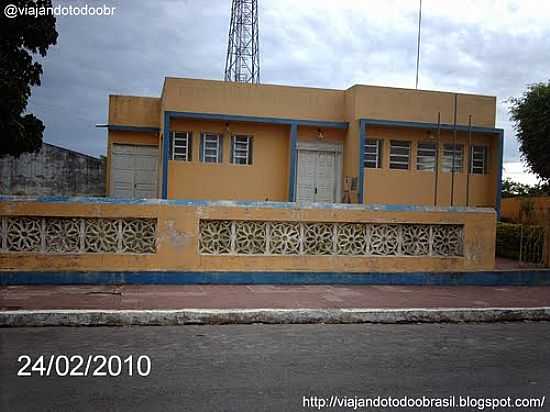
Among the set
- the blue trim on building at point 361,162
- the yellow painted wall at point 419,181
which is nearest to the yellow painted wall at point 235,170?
the blue trim on building at point 361,162

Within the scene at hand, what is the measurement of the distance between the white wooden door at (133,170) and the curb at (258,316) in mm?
12138

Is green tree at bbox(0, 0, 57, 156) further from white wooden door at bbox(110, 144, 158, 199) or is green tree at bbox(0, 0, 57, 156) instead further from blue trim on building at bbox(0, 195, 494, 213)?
blue trim on building at bbox(0, 195, 494, 213)

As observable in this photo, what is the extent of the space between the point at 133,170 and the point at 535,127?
1389cm

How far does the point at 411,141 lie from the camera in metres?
17.5

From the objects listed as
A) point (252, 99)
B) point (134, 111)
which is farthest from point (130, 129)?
point (252, 99)

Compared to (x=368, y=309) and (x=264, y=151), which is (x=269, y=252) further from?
(x=264, y=151)

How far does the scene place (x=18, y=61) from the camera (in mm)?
15172

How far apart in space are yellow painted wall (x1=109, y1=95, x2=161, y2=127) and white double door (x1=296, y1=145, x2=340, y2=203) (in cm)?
511

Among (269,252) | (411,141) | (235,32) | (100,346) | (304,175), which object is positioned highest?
(235,32)

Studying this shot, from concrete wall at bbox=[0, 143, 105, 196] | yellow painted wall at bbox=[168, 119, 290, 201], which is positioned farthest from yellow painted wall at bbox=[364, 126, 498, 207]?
concrete wall at bbox=[0, 143, 105, 196]

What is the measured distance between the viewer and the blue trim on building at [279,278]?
9.46m

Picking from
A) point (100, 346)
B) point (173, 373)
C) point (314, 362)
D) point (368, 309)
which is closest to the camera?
point (173, 373)

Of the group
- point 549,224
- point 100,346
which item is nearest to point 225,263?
point 100,346

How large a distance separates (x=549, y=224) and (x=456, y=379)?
7.91 meters
